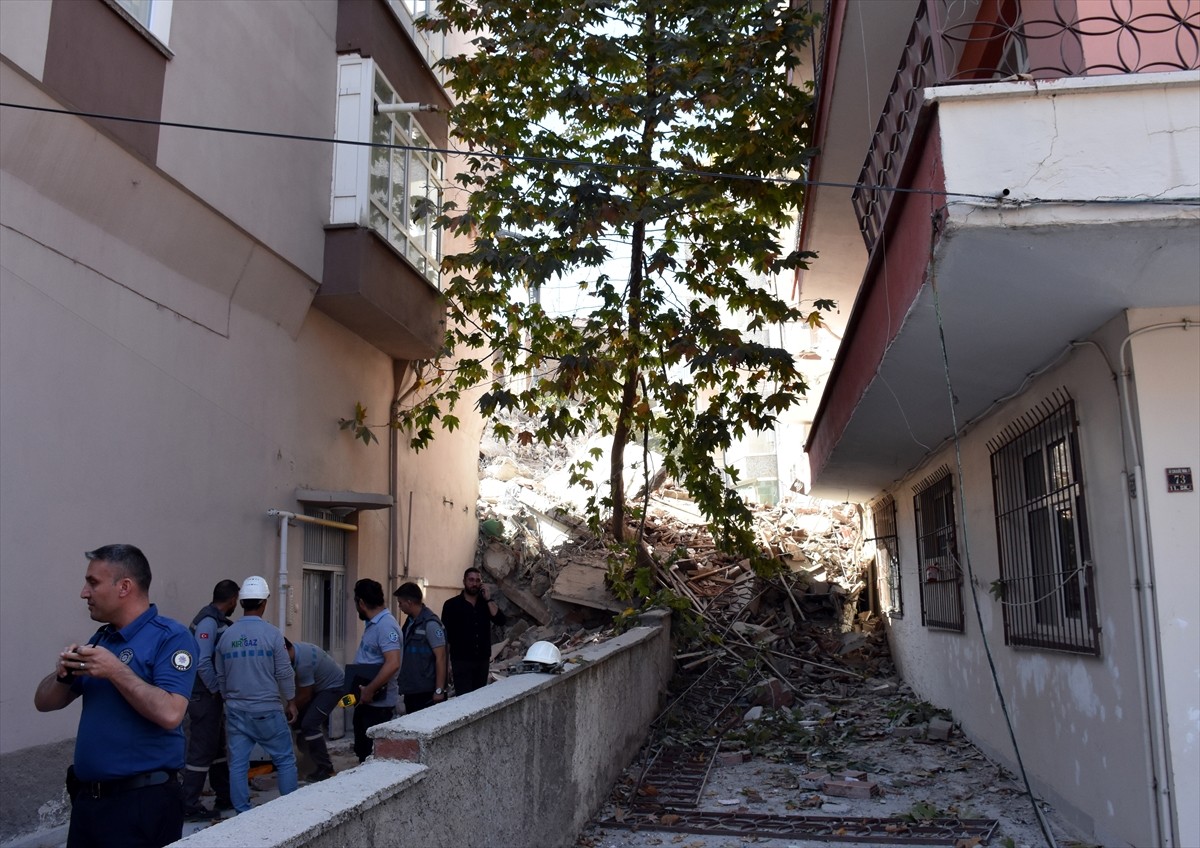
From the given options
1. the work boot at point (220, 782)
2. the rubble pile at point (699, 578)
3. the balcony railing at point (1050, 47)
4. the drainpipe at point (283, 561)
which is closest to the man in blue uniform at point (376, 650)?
the work boot at point (220, 782)

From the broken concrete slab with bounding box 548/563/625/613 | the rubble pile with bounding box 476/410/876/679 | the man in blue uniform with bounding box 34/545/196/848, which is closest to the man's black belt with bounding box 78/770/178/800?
the man in blue uniform with bounding box 34/545/196/848

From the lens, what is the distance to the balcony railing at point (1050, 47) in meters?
5.05

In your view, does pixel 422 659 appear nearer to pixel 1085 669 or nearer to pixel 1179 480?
pixel 1085 669

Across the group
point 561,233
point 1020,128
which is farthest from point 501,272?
point 1020,128

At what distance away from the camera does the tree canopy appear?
33.1 ft

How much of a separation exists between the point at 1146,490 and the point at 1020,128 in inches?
80.5

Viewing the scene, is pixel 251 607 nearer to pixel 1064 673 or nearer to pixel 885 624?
pixel 1064 673

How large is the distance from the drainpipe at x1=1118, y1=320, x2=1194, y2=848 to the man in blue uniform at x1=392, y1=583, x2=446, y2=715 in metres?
4.70

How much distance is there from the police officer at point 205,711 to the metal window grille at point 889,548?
9245 mm

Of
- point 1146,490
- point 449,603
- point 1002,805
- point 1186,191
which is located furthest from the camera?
point 449,603

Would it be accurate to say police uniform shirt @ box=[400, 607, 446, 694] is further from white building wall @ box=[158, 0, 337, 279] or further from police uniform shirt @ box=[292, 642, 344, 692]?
white building wall @ box=[158, 0, 337, 279]

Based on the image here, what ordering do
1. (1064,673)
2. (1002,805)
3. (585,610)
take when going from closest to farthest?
1. (1064,673)
2. (1002,805)
3. (585,610)

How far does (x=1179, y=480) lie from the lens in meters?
5.35

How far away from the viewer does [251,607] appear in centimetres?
711
